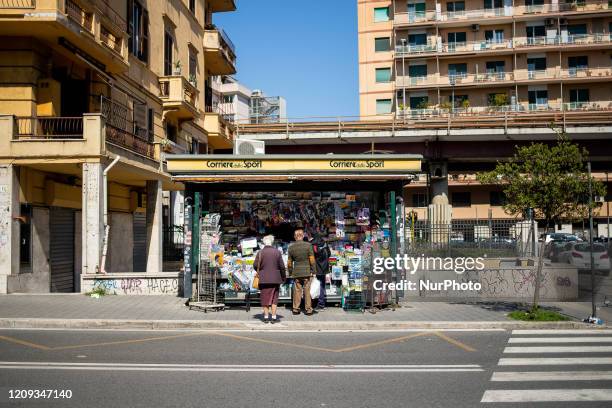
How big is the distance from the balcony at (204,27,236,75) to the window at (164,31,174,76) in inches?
199

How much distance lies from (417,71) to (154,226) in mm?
43894

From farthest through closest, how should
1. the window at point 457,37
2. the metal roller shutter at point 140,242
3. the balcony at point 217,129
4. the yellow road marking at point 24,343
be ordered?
the window at point 457,37 < the balcony at point 217,129 < the metal roller shutter at point 140,242 < the yellow road marking at point 24,343

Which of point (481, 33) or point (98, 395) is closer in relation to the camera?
point (98, 395)

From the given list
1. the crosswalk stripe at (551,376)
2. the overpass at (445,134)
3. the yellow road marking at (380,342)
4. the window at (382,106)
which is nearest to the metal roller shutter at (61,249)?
the yellow road marking at (380,342)

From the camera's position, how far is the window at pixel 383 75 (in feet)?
204

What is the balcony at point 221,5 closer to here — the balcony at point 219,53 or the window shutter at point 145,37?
the balcony at point 219,53

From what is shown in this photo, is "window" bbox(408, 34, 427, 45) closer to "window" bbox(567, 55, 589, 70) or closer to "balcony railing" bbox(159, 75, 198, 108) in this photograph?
"window" bbox(567, 55, 589, 70)

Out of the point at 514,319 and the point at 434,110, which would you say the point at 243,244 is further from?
the point at 434,110

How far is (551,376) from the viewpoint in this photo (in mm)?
7395

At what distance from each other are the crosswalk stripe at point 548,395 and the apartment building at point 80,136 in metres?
12.4

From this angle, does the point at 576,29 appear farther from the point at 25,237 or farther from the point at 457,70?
the point at 25,237

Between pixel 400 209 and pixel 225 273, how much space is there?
4.42 metres

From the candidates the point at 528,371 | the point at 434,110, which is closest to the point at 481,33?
the point at 434,110

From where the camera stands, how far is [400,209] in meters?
13.9
